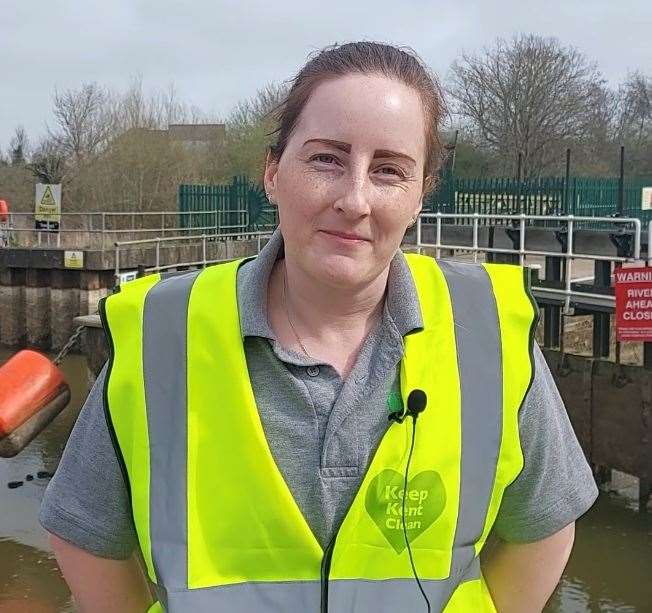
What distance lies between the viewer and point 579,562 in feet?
25.2

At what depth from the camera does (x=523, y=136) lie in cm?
3372

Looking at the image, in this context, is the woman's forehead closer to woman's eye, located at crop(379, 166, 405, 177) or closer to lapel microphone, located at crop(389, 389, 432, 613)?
woman's eye, located at crop(379, 166, 405, 177)

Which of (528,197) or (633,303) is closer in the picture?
(633,303)

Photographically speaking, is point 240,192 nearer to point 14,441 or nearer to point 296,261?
A: point 14,441

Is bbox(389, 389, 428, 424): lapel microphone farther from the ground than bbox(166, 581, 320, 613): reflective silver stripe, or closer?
farther from the ground

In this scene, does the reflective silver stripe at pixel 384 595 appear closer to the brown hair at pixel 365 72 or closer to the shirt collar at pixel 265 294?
the shirt collar at pixel 265 294

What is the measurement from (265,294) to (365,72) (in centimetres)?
42

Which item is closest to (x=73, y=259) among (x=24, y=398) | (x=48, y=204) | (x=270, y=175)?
(x=48, y=204)

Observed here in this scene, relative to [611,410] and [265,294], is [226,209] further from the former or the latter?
[265,294]

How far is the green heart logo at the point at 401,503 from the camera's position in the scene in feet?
4.59

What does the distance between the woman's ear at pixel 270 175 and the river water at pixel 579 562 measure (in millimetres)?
5920

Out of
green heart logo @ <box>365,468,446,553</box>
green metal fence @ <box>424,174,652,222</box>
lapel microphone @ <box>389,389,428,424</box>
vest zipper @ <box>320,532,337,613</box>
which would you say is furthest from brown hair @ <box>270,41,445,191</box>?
green metal fence @ <box>424,174,652,222</box>

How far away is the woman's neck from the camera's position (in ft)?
4.92

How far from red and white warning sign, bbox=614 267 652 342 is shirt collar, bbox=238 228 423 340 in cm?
706
